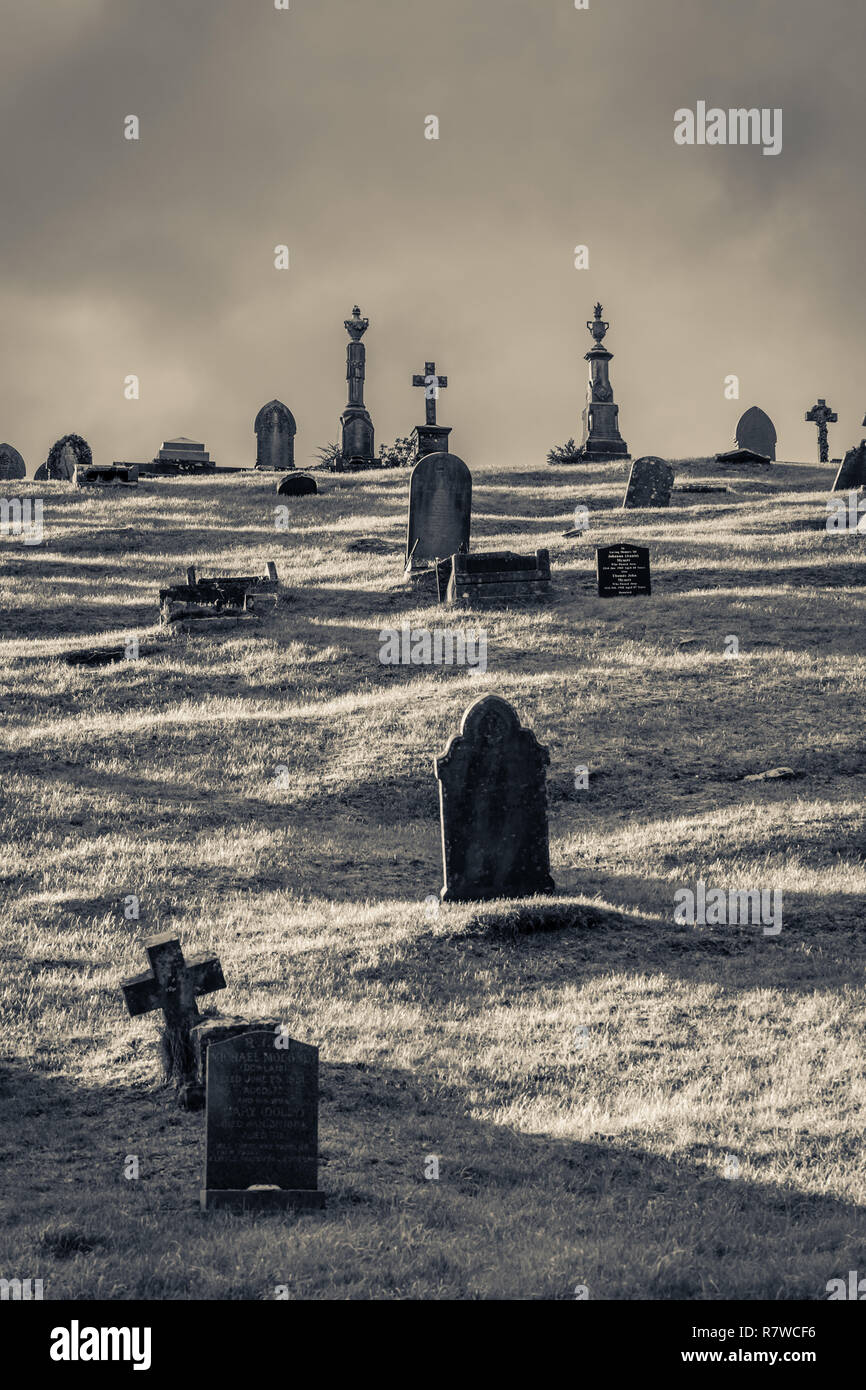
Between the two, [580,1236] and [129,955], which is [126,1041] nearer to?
[129,955]

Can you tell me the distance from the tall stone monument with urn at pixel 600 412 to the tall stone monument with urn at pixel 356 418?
957 centimetres

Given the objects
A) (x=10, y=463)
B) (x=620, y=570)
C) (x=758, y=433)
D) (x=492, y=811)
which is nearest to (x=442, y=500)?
(x=620, y=570)

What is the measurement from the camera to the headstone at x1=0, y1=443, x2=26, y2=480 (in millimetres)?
57812

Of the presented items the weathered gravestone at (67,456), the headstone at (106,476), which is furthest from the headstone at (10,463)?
the headstone at (106,476)

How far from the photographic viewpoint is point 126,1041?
10172mm

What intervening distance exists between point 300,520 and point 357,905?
29.5m

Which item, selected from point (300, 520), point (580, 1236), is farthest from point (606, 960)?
point (300, 520)

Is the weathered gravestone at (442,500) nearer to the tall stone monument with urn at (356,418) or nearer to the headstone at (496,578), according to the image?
the headstone at (496,578)

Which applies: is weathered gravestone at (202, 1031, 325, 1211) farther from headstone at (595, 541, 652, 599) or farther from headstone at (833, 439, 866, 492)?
headstone at (833, 439, 866, 492)

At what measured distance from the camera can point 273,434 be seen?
185ft

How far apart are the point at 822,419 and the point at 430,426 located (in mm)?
16929
